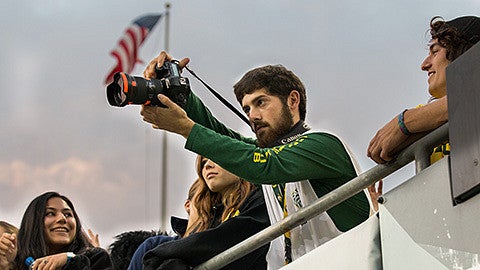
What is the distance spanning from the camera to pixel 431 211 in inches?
120

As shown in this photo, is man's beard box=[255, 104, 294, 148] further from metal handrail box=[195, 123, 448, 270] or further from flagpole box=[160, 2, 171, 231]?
flagpole box=[160, 2, 171, 231]

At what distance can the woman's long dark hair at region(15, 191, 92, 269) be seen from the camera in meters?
5.63

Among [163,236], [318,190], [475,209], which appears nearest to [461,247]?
[475,209]

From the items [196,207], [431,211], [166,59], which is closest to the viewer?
[431,211]

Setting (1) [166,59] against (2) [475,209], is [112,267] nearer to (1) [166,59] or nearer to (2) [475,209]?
(1) [166,59]

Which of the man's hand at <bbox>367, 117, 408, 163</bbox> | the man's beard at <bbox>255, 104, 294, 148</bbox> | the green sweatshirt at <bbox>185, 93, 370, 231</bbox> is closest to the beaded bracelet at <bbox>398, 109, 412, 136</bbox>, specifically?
the man's hand at <bbox>367, 117, 408, 163</bbox>

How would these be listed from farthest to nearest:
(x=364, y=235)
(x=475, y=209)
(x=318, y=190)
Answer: (x=318, y=190) < (x=364, y=235) < (x=475, y=209)

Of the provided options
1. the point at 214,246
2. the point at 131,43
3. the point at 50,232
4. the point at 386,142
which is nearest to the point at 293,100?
the point at 214,246

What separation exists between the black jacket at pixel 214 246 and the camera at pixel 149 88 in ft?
1.81

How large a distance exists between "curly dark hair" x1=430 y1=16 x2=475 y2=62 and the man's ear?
1006 millimetres

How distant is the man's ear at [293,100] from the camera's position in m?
4.67

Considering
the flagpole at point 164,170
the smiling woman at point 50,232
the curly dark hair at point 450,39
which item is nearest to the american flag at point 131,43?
the flagpole at point 164,170

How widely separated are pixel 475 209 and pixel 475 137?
7.6 inches

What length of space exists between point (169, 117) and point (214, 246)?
1.94ft
